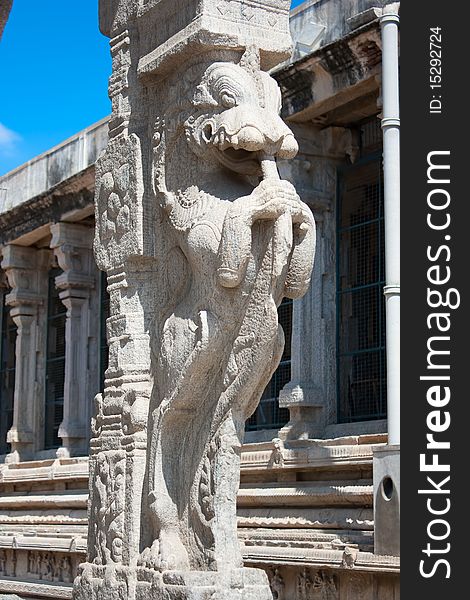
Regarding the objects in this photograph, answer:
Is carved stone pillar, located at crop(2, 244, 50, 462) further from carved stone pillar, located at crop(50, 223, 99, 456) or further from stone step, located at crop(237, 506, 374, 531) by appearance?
stone step, located at crop(237, 506, 374, 531)

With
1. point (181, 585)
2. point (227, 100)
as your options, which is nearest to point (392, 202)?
point (227, 100)

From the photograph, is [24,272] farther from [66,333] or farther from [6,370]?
[6,370]

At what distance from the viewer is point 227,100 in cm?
635

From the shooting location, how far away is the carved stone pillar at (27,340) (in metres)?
18.2

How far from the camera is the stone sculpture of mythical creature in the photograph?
618cm

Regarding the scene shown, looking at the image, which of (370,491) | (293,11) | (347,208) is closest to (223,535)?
(370,491)

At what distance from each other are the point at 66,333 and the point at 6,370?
2.79 metres

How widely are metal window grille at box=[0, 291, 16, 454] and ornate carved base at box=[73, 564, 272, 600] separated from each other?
13149 millimetres

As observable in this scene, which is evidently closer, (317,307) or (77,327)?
(317,307)

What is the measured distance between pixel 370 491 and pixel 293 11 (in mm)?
5350

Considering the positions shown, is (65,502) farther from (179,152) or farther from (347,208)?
(179,152)

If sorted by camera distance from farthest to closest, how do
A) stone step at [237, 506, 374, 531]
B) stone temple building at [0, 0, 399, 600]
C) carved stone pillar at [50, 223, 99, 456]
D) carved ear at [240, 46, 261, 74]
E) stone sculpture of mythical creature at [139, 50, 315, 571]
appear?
carved stone pillar at [50, 223, 99, 456], stone step at [237, 506, 374, 531], stone temple building at [0, 0, 399, 600], carved ear at [240, 46, 261, 74], stone sculpture of mythical creature at [139, 50, 315, 571]

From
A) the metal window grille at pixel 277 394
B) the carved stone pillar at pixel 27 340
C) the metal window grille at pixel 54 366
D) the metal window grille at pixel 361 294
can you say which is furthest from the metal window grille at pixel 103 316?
the metal window grille at pixel 361 294

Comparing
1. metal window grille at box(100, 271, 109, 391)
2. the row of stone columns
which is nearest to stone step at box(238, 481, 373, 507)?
the row of stone columns
